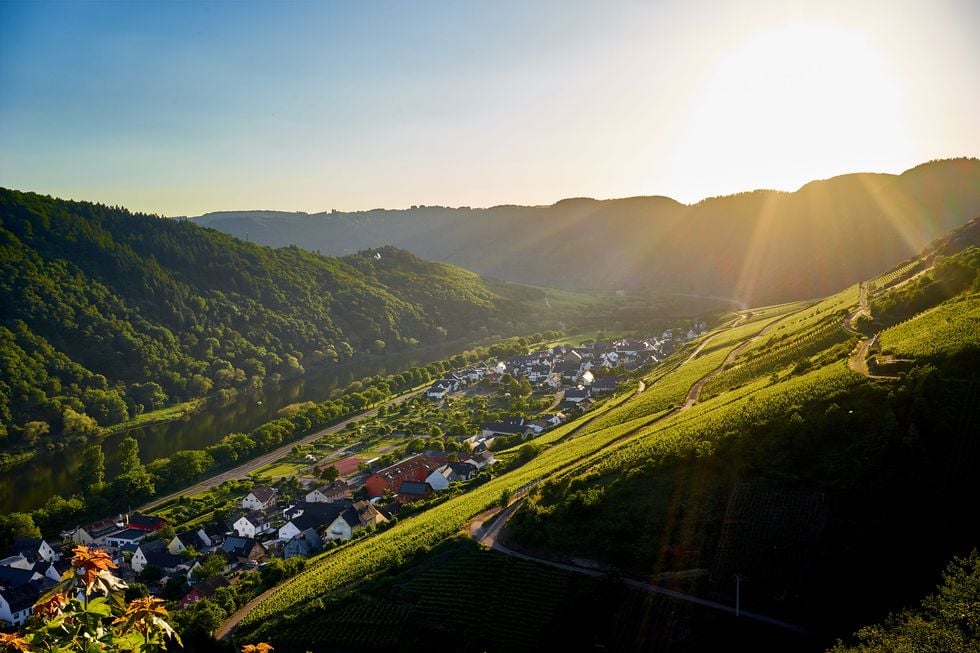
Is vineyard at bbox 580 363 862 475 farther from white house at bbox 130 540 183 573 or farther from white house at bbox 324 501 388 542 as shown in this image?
white house at bbox 130 540 183 573

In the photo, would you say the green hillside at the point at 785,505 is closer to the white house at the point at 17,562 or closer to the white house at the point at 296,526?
the white house at the point at 296,526

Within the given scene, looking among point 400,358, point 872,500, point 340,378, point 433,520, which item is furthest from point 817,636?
point 400,358

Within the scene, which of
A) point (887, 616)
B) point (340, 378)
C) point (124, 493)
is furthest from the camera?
point (340, 378)

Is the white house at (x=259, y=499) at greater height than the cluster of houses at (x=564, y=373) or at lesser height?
lesser

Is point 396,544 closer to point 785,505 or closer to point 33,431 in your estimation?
point 785,505

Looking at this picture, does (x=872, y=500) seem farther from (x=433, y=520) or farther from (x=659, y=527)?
(x=433, y=520)

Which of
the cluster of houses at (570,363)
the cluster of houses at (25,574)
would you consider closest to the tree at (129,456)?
the cluster of houses at (25,574)
